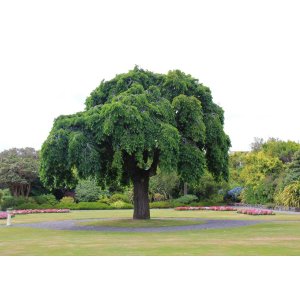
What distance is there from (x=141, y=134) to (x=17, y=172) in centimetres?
3615

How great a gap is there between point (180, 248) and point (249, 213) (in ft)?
70.9

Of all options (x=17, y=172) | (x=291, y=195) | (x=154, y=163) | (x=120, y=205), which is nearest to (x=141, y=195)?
(x=154, y=163)

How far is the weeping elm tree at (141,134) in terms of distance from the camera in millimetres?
21344

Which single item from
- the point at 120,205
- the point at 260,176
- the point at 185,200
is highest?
the point at 260,176

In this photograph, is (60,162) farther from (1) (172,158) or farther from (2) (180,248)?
(2) (180,248)

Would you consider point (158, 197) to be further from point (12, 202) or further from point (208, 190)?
point (12, 202)

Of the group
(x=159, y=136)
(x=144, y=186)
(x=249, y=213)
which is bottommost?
(x=249, y=213)

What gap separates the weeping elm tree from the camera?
21344mm

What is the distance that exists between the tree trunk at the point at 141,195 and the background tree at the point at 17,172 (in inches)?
1189

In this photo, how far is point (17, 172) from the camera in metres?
53.8

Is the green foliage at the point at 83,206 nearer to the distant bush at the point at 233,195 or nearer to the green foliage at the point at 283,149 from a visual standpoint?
the distant bush at the point at 233,195

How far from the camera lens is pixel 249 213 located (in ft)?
111

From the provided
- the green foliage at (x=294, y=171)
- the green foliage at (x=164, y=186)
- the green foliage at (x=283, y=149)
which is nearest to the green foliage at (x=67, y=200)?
the green foliage at (x=164, y=186)
